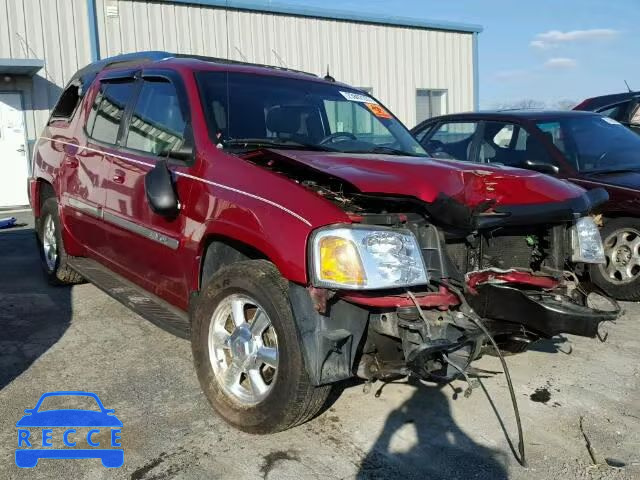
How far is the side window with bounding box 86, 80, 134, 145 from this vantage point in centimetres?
448

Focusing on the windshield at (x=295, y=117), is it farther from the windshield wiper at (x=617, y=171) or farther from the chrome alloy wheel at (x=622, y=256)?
the chrome alloy wheel at (x=622, y=256)

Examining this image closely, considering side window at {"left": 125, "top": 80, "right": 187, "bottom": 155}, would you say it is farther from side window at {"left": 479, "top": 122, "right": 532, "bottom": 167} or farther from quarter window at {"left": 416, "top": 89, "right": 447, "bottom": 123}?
quarter window at {"left": 416, "top": 89, "right": 447, "bottom": 123}

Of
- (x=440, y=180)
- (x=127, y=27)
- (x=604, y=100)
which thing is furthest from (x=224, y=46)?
(x=440, y=180)

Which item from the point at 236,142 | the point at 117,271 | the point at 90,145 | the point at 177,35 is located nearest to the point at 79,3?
the point at 177,35

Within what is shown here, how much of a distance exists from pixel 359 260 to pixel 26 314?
12.0ft

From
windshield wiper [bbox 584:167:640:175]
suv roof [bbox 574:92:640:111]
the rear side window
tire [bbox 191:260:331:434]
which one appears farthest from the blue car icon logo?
suv roof [bbox 574:92:640:111]

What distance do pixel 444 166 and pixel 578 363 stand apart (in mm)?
1976

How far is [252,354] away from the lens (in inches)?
121

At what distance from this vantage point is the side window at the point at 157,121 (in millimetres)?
3752

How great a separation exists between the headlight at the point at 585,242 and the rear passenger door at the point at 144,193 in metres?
2.16

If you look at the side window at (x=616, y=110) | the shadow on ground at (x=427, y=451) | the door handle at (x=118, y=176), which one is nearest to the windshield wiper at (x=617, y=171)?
the side window at (x=616, y=110)

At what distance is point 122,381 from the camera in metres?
3.77

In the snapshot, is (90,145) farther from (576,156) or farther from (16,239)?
(16,239)

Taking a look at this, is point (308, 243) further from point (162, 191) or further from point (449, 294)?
point (162, 191)
